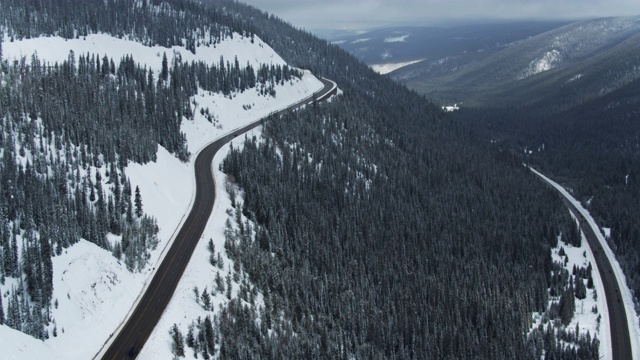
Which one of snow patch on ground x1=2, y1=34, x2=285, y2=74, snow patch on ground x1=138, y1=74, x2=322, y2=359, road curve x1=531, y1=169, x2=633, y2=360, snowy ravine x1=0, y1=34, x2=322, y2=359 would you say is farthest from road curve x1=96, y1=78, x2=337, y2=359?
road curve x1=531, y1=169, x2=633, y2=360

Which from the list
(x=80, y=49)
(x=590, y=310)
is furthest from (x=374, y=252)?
(x=80, y=49)

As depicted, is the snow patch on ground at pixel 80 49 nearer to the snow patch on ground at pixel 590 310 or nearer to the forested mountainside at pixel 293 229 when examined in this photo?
the forested mountainside at pixel 293 229

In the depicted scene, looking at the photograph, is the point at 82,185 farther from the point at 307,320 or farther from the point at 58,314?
the point at 307,320

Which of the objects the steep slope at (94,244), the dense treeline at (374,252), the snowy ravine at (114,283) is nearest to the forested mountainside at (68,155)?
the steep slope at (94,244)

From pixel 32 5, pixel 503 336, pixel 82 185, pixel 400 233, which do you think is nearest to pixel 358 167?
pixel 400 233

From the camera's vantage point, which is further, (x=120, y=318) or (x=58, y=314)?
(x=120, y=318)

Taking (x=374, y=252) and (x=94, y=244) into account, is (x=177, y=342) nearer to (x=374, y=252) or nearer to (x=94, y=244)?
(x=94, y=244)
